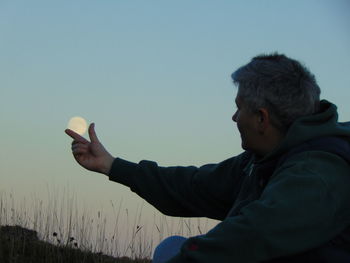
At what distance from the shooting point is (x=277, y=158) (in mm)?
2551

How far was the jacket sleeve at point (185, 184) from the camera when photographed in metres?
3.37

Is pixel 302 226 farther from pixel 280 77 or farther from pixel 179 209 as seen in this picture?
→ pixel 179 209

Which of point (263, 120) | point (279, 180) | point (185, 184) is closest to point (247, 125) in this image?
point (263, 120)

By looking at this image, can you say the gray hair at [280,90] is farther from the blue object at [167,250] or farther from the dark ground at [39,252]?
the dark ground at [39,252]

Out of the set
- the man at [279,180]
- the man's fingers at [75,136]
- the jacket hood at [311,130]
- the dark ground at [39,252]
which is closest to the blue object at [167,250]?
the man at [279,180]

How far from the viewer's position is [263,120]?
8.79 ft

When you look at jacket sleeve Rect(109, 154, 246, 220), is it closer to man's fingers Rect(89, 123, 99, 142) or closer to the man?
the man

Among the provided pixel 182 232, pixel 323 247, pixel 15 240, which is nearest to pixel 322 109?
pixel 323 247

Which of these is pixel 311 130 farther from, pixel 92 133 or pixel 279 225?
pixel 92 133

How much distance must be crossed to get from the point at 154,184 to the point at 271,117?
1193mm

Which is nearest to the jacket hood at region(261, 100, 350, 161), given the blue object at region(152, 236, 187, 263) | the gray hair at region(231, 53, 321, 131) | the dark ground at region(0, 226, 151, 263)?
the gray hair at region(231, 53, 321, 131)

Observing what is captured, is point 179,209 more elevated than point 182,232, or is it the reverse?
point 179,209

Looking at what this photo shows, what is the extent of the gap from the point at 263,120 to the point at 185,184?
101 cm

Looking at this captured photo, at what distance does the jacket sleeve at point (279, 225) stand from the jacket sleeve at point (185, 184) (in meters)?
1.07
